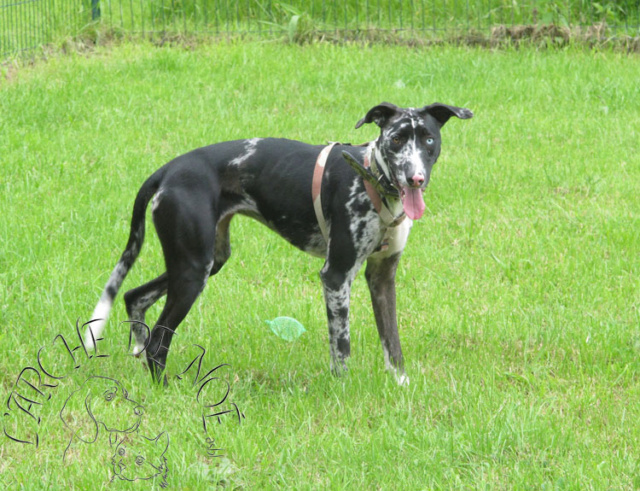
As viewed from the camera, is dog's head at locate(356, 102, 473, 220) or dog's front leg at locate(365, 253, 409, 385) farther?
dog's front leg at locate(365, 253, 409, 385)

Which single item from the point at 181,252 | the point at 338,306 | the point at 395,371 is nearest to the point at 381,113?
the point at 338,306

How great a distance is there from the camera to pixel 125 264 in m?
4.83

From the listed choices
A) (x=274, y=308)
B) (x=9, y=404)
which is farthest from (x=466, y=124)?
(x=9, y=404)

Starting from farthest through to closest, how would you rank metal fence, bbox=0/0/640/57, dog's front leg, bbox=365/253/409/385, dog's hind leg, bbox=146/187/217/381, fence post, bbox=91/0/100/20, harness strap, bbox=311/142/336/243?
fence post, bbox=91/0/100/20 → metal fence, bbox=0/0/640/57 → dog's front leg, bbox=365/253/409/385 → harness strap, bbox=311/142/336/243 → dog's hind leg, bbox=146/187/217/381

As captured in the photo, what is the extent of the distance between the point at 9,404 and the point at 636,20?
9.62 m

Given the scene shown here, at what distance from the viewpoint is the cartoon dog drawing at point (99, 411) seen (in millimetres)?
4094

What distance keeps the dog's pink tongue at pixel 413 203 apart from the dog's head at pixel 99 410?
1.59 metres

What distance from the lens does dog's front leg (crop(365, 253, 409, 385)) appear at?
188 inches

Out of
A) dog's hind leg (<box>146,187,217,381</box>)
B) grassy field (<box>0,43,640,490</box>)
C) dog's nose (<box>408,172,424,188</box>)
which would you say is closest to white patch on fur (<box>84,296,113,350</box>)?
grassy field (<box>0,43,640,490</box>)

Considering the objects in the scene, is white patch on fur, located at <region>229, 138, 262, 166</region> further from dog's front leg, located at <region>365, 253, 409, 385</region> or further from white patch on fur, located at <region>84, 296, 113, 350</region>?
white patch on fur, located at <region>84, 296, 113, 350</region>

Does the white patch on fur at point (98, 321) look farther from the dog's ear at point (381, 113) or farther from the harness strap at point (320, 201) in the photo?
the dog's ear at point (381, 113)

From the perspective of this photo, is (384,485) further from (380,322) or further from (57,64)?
(57,64)

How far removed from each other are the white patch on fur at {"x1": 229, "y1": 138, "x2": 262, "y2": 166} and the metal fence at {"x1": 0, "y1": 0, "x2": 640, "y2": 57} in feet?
22.7

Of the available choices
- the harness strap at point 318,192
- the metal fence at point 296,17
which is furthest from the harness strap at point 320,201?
the metal fence at point 296,17
